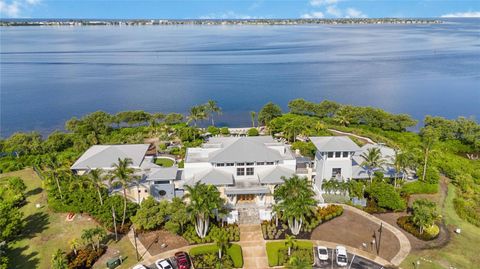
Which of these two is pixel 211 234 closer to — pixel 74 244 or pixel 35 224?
pixel 74 244

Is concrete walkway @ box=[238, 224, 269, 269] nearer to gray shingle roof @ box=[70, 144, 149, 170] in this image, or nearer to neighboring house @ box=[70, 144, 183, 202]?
neighboring house @ box=[70, 144, 183, 202]

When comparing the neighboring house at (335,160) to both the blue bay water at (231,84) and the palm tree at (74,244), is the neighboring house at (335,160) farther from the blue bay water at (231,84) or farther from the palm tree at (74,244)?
the blue bay water at (231,84)

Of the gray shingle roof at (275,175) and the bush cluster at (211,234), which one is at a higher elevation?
the gray shingle roof at (275,175)

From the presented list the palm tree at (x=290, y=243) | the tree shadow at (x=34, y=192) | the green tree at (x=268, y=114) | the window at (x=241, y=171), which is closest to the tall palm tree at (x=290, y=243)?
the palm tree at (x=290, y=243)

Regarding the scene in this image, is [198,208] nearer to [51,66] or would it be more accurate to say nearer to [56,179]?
[56,179]

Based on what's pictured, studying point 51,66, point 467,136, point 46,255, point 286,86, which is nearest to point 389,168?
point 467,136

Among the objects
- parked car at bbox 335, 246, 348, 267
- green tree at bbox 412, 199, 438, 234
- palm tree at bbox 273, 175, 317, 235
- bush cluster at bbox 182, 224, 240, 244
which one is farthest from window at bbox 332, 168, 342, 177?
bush cluster at bbox 182, 224, 240, 244
